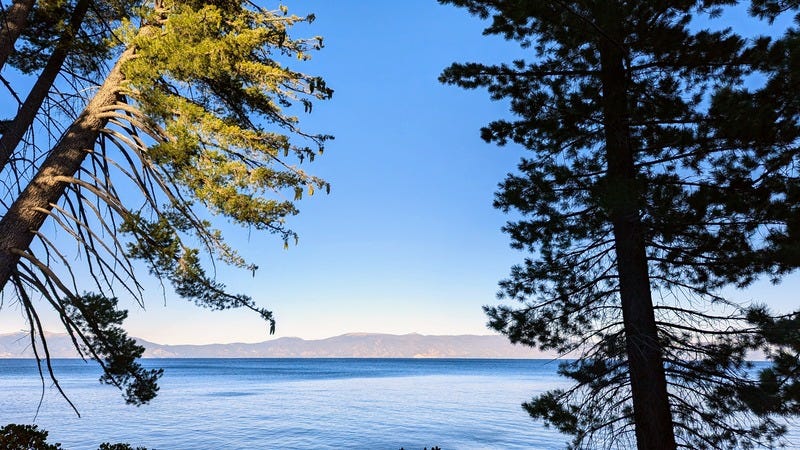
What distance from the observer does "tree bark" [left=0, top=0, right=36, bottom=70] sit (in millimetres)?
6590

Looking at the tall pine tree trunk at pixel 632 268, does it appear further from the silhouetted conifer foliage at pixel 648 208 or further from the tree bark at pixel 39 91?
the tree bark at pixel 39 91

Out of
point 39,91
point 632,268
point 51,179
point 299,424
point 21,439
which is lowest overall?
point 299,424

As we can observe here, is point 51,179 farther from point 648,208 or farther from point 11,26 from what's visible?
point 648,208

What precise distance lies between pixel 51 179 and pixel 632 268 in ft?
28.2

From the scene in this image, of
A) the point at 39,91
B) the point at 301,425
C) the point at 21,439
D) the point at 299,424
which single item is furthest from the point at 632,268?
the point at 299,424

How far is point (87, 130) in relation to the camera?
Result: 6.91 m

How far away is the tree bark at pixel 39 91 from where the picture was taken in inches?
276

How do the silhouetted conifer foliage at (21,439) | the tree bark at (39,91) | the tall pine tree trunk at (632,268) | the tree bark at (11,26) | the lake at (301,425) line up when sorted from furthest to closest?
1. the lake at (301,425)
2. the tree bark at (39,91)
3. the tree bark at (11,26)
4. the tall pine tree trunk at (632,268)
5. the silhouetted conifer foliage at (21,439)

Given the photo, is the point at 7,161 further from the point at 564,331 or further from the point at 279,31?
the point at 564,331

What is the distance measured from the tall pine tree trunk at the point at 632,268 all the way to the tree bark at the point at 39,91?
8.52 m

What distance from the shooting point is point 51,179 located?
652cm

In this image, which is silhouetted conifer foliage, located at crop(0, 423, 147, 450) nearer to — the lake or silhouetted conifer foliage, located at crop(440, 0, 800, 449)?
silhouetted conifer foliage, located at crop(440, 0, 800, 449)

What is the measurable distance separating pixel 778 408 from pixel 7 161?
1159cm

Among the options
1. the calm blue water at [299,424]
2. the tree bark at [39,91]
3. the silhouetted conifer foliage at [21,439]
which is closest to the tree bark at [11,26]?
the tree bark at [39,91]
